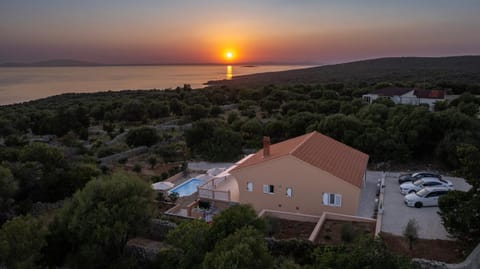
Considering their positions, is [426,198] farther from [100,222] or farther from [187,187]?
[100,222]

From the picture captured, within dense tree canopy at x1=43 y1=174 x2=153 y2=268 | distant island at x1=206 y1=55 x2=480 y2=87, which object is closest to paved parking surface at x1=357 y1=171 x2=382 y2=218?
dense tree canopy at x1=43 y1=174 x2=153 y2=268

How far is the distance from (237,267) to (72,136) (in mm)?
38980

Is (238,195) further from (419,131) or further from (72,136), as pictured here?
(72,136)

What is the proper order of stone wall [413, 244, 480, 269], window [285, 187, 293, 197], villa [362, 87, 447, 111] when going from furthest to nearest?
villa [362, 87, 447, 111]
window [285, 187, 293, 197]
stone wall [413, 244, 480, 269]

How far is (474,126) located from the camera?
3003 cm

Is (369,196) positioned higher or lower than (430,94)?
lower

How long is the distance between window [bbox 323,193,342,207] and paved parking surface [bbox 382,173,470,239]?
2.40 meters

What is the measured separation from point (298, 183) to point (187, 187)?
8314 millimetres

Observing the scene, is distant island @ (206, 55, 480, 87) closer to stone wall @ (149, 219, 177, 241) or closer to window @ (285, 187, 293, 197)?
window @ (285, 187, 293, 197)

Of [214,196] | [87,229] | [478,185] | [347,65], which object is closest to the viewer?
[87,229]

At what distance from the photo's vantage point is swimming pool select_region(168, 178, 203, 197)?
23625mm

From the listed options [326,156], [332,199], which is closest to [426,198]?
[332,199]

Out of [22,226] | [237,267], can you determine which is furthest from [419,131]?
[22,226]

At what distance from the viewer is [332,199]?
64.0 feet
